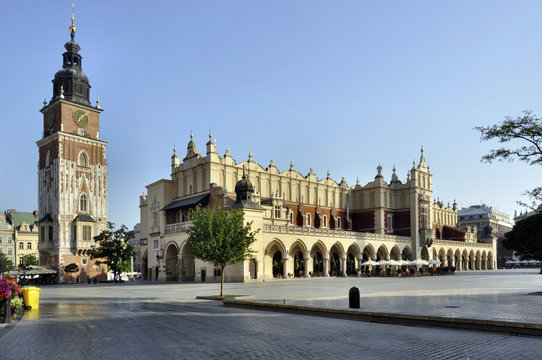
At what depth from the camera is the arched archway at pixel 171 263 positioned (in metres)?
56.7

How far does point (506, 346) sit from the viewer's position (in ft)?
35.6

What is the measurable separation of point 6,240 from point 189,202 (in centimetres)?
5989

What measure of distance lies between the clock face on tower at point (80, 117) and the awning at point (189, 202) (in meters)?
21.9

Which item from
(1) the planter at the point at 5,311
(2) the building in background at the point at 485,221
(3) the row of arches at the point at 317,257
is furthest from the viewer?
(2) the building in background at the point at 485,221

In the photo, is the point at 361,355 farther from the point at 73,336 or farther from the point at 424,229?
the point at 424,229

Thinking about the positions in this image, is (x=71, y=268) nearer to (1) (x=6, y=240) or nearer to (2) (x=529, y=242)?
(1) (x=6, y=240)

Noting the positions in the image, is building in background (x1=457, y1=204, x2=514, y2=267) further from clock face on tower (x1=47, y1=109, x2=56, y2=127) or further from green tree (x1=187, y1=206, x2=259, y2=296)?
green tree (x1=187, y1=206, x2=259, y2=296)

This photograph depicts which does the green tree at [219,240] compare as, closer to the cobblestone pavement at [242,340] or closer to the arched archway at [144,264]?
the cobblestone pavement at [242,340]

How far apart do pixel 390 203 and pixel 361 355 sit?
2694 inches

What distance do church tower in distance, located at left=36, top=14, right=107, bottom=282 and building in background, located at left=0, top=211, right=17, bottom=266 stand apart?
3305cm

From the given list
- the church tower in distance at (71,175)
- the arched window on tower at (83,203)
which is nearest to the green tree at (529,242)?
the church tower in distance at (71,175)

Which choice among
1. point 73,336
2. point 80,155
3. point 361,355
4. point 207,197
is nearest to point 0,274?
point 80,155

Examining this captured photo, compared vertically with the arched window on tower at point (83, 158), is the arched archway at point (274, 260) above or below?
below

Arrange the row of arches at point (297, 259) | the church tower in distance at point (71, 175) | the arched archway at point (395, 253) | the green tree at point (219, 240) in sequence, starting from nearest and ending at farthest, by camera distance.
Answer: the green tree at point (219, 240) < the row of arches at point (297, 259) < the church tower in distance at point (71, 175) < the arched archway at point (395, 253)
